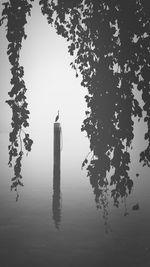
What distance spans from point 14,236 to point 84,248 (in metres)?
3.26

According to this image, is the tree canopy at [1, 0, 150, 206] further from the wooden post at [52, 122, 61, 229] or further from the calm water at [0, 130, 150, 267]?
the wooden post at [52, 122, 61, 229]

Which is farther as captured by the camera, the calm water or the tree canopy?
the calm water

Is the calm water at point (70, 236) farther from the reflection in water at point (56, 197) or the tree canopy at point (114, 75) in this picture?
the tree canopy at point (114, 75)

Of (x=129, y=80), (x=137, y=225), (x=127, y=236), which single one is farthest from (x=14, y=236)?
(x=129, y=80)

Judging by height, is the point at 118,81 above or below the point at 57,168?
below

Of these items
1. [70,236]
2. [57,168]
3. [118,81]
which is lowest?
[70,236]

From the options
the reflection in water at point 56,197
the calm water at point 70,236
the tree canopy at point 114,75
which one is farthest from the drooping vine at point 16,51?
the reflection in water at point 56,197

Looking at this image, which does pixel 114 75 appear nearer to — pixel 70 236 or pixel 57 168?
pixel 70 236

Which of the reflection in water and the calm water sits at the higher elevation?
the reflection in water

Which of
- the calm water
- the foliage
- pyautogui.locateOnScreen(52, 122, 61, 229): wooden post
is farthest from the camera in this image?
pyautogui.locateOnScreen(52, 122, 61, 229): wooden post

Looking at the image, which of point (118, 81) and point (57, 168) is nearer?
point (118, 81)

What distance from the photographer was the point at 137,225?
17125 mm

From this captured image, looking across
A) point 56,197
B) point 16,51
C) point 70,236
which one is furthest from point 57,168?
point 16,51

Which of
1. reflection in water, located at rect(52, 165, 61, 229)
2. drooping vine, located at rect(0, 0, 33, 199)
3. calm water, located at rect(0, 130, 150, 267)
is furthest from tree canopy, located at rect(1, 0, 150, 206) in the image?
reflection in water, located at rect(52, 165, 61, 229)
